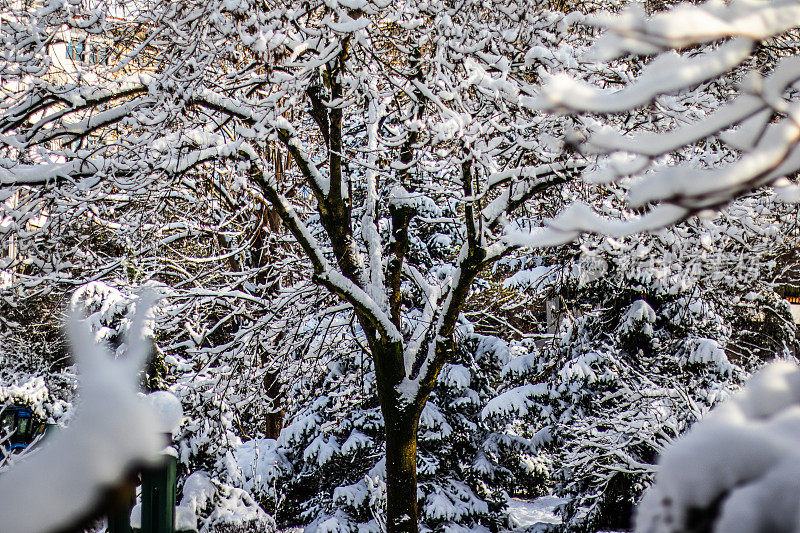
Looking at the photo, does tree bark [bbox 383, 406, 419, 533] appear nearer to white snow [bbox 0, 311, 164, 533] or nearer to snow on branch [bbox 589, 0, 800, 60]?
snow on branch [bbox 589, 0, 800, 60]

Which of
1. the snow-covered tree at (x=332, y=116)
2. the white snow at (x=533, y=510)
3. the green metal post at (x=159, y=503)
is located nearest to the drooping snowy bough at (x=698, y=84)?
the green metal post at (x=159, y=503)

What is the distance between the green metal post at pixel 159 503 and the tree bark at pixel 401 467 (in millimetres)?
3823

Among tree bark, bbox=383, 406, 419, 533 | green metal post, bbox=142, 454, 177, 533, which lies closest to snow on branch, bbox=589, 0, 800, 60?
green metal post, bbox=142, 454, 177, 533

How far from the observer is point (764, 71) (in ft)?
Answer: 16.0

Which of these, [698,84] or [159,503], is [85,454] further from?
[159,503]

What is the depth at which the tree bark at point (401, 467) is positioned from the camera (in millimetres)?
6844

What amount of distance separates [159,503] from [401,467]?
4.07m

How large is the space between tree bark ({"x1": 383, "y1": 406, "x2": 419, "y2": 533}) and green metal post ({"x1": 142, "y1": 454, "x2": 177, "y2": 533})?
3823 millimetres

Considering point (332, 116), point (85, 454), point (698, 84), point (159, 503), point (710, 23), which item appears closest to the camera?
point (85, 454)

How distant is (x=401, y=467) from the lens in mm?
6922

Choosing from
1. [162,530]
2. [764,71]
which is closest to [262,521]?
[162,530]

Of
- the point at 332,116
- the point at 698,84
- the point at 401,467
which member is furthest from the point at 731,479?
the point at 332,116

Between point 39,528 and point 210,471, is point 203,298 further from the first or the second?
point 39,528

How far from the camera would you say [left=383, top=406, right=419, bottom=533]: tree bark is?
22.5ft
